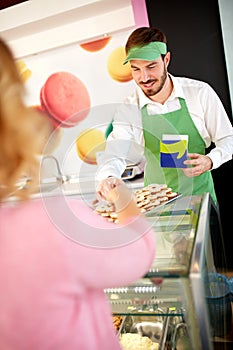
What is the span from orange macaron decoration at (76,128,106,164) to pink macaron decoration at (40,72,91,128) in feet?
0.49

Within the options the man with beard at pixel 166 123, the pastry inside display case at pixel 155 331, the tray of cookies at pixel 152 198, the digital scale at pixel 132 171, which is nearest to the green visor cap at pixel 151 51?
the man with beard at pixel 166 123

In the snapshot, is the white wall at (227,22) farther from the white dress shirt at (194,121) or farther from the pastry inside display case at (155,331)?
the pastry inside display case at (155,331)

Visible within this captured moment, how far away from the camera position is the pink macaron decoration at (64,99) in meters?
2.53

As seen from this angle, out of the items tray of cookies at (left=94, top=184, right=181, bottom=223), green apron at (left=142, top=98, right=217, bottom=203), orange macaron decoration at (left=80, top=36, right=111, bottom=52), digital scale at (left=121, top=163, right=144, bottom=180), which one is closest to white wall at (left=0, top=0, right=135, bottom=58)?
orange macaron decoration at (left=80, top=36, right=111, bottom=52)

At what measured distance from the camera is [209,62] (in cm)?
207

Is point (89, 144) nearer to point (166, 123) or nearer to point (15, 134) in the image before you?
point (166, 123)

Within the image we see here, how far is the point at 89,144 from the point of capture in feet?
8.05

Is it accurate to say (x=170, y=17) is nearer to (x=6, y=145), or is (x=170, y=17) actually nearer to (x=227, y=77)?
(x=227, y=77)

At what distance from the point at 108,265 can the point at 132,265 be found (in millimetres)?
61

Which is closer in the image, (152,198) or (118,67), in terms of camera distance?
(152,198)

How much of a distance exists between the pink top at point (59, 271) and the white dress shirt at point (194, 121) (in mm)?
1229

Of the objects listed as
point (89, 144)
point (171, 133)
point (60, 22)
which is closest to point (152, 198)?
point (171, 133)

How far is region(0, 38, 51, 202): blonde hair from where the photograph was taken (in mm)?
717

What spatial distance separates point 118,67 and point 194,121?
0.63 meters
